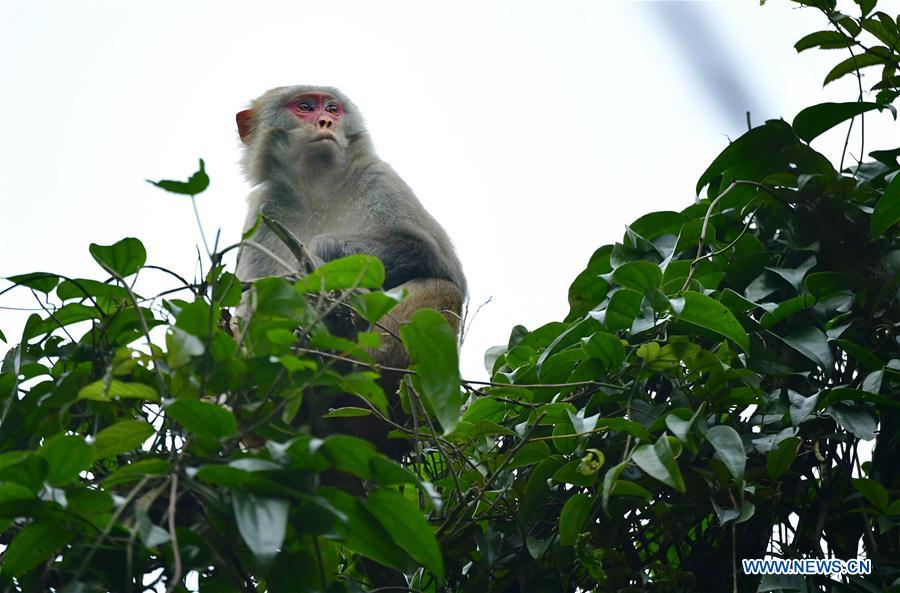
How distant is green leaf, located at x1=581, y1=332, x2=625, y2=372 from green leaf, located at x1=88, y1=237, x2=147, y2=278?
1.03 meters

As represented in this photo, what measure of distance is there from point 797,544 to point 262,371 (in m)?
1.39

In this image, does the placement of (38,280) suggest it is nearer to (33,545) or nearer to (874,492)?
(33,545)

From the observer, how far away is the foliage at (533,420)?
5.32ft

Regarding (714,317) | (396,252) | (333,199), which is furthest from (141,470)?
(333,199)

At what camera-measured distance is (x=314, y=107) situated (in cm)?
461

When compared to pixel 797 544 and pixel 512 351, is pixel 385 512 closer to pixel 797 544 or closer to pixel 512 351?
pixel 797 544

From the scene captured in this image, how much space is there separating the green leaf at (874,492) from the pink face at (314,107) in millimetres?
2967

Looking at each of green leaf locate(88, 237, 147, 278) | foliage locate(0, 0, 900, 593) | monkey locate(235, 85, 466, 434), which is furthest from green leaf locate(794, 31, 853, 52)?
green leaf locate(88, 237, 147, 278)

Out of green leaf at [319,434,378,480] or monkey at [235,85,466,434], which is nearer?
green leaf at [319,434,378,480]

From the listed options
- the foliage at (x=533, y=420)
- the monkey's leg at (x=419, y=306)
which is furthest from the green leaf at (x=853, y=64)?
the monkey's leg at (x=419, y=306)

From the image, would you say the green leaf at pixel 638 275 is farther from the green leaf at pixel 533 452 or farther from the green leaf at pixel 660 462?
the green leaf at pixel 660 462

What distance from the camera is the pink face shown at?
4.57 metres

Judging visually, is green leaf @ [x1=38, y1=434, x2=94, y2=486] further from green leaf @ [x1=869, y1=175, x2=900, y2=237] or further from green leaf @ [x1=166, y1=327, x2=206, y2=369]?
green leaf @ [x1=869, y1=175, x2=900, y2=237]

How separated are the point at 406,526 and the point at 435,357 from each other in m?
0.28
